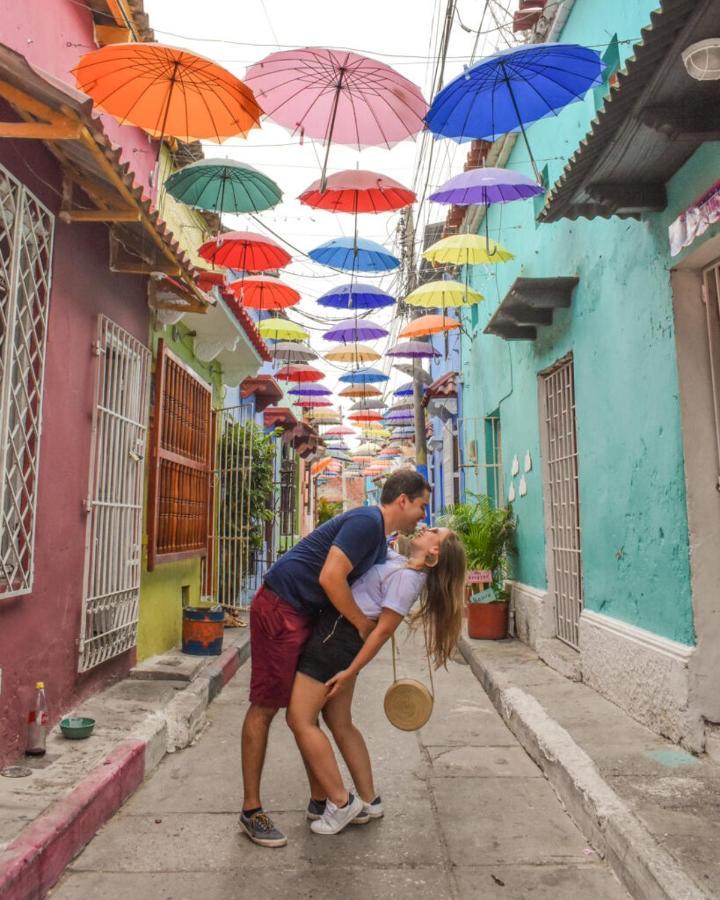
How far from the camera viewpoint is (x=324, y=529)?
3.80 m

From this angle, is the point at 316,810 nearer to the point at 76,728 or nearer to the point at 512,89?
the point at 76,728

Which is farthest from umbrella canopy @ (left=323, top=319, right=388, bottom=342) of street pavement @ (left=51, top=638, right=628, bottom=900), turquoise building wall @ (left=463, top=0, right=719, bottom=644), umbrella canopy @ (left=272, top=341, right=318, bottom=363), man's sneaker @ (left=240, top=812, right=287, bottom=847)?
man's sneaker @ (left=240, top=812, right=287, bottom=847)

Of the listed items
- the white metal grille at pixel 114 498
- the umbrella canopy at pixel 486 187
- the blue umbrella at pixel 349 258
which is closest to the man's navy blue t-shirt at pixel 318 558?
the white metal grille at pixel 114 498

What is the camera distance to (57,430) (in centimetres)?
496

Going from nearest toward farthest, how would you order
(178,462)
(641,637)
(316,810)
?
(316,810)
(641,637)
(178,462)

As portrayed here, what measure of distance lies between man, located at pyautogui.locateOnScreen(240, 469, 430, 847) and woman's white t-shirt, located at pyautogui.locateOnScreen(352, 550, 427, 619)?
51 mm

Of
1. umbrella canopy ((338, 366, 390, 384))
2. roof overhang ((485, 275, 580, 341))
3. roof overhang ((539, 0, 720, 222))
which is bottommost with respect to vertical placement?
roof overhang ((539, 0, 720, 222))

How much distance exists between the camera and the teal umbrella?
6984mm

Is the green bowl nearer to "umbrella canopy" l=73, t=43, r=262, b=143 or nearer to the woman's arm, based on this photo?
the woman's arm

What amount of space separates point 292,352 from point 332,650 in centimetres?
1210

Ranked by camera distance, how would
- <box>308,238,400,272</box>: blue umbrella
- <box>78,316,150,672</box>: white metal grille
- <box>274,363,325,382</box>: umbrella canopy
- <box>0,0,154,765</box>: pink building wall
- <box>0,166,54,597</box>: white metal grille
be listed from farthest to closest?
<box>274,363,325,382</box>: umbrella canopy
<box>308,238,400,272</box>: blue umbrella
<box>78,316,150,672</box>: white metal grille
<box>0,0,154,765</box>: pink building wall
<box>0,166,54,597</box>: white metal grille

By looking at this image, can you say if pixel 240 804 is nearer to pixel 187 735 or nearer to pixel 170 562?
pixel 187 735

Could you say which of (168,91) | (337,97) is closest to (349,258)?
(337,97)

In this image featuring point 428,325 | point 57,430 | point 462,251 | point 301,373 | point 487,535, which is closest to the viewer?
point 57,430
